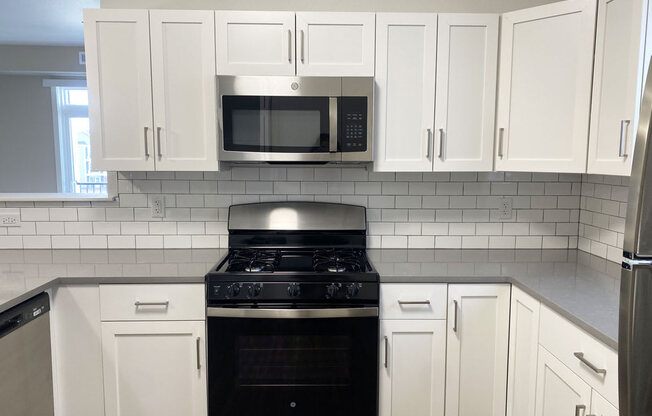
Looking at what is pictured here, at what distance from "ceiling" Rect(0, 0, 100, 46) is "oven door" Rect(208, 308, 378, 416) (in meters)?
2.46

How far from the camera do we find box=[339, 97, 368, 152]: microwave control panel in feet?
6.64

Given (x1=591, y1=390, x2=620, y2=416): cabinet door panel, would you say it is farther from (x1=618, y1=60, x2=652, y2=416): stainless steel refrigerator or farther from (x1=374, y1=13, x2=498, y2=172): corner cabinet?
(x1=374, y1=13, x2=498, y2=172): corner cabinet

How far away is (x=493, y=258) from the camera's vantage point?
2.25 m

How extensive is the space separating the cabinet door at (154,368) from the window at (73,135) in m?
4.08

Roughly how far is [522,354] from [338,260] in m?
0.92

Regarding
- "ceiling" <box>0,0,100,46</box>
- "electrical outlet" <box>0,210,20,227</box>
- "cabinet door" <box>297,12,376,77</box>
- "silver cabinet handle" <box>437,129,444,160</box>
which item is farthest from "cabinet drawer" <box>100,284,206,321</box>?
"ceiling" <box>0,0,100,46</box>

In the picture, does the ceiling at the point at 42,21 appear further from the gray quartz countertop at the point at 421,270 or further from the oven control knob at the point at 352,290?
the oven control knob at the point at 352,290

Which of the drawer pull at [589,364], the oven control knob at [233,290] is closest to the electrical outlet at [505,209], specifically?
the drawer pull at [589,364]

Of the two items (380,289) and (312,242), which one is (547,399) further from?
(312,242)

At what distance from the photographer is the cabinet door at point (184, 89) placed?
6.64 ft

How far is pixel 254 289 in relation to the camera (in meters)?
1.84

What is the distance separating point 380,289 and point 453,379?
1.79 ft

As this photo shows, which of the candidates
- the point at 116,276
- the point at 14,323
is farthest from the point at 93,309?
the point at 14,323

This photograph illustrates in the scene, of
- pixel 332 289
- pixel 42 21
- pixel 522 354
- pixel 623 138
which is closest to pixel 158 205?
pixel 332 289
